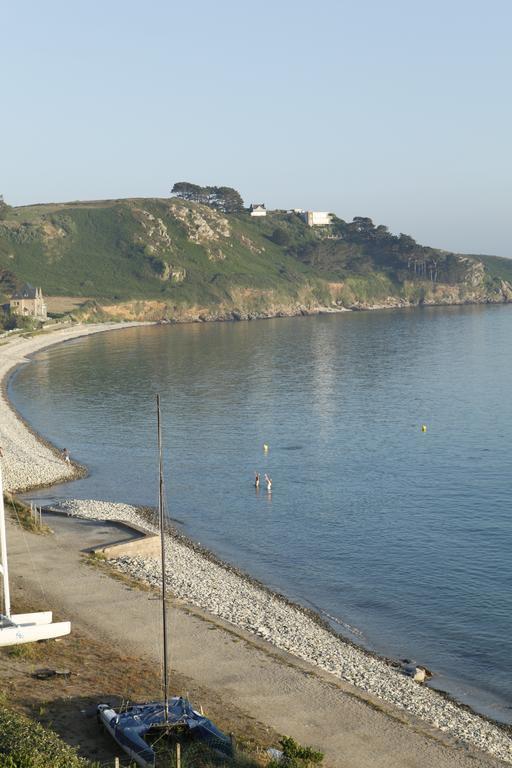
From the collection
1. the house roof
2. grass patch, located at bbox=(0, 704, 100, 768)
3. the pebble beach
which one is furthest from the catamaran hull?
the house roof

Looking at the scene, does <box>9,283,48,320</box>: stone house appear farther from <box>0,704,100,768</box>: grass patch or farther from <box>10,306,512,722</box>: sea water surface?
<box>0,704,100,768</box>: grass patch

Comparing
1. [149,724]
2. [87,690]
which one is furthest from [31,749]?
[87,690]

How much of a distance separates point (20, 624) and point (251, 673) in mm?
8501

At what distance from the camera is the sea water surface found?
40.6 m

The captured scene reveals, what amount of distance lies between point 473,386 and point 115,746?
305ft

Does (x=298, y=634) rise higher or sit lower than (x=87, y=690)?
lower

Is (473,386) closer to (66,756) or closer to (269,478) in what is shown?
(269,478)

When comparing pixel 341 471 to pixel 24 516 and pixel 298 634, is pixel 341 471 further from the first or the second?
pixel 298 634

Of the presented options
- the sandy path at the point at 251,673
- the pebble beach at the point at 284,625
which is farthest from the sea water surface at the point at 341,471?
→ the sandy path at the point at 251,673

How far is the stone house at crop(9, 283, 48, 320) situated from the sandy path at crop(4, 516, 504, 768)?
14852cm

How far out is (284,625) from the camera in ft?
124

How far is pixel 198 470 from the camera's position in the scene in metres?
69.8

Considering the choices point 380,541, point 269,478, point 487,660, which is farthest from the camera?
point 269,478

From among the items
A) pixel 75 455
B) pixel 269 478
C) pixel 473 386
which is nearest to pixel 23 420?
pixel 75 455
